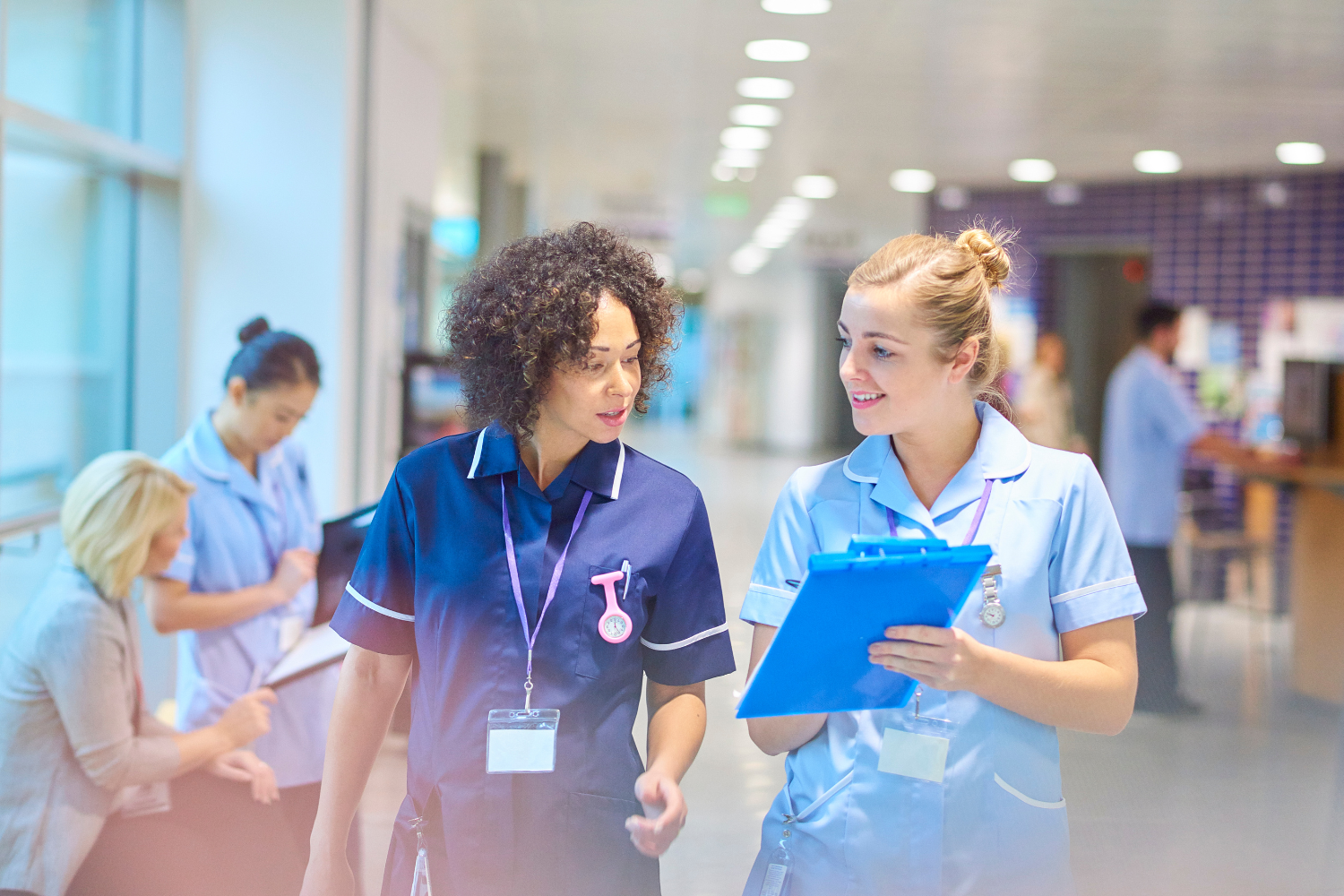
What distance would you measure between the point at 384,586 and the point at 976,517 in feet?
2.85

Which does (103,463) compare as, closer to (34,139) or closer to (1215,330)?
(34,139)

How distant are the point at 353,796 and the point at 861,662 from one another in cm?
80

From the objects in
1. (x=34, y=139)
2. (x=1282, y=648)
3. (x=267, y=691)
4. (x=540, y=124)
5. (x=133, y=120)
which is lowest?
(x=1282, y=648)

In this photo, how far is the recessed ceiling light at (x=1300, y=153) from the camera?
8.50 m

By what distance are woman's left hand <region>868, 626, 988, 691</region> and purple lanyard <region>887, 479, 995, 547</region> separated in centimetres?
20

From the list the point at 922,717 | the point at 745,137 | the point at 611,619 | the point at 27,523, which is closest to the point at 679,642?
the point at 611,619

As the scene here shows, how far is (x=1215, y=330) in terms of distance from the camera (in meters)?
9.74

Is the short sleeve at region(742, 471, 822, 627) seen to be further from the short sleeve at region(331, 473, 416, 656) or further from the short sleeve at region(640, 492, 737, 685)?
the short sleeve at region(331, 473, 416, 656)

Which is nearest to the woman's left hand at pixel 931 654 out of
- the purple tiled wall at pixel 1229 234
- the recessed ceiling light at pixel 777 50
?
the recessed ceiling light at pixel 777 50

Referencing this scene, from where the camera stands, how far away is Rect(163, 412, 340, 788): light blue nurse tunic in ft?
8.76

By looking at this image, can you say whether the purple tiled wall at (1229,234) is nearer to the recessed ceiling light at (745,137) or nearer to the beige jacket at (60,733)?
the recessed ceiling light at (745,137)

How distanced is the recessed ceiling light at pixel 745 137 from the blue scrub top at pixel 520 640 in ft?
24.8

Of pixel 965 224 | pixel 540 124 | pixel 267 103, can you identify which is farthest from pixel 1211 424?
pixel 965 224

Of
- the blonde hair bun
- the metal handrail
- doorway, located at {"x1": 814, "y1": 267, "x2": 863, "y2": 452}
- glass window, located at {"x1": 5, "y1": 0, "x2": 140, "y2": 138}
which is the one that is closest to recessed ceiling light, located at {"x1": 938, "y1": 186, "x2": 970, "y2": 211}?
doorway, located at {"x1": 814, "y1": 267, "x2": 863, "y2": 452}
